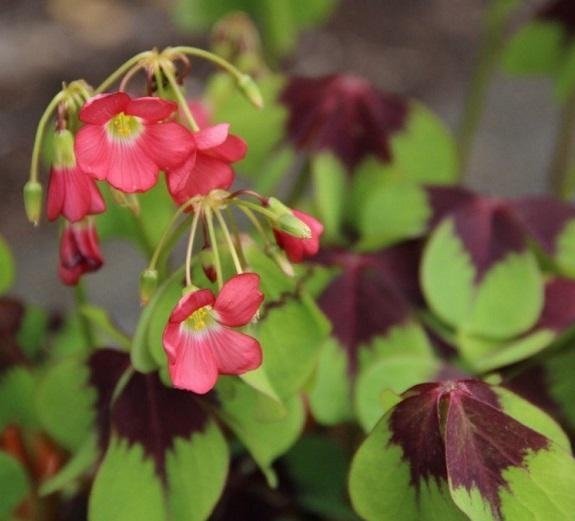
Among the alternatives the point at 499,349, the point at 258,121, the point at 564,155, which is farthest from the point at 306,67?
the point at 499,349

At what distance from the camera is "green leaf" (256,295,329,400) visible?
76 centimetres

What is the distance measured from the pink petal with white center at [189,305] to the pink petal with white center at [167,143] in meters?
0.08

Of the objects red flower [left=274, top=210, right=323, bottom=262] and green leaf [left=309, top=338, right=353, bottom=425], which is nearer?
red flower [left=274, top=210, right=323, bottom=262]

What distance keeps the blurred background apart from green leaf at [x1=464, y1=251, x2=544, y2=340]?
3.72 ft

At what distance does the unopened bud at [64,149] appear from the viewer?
2.30 ft

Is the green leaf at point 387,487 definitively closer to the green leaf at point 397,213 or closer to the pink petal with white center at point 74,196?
the pink petal with white center at point 74,196

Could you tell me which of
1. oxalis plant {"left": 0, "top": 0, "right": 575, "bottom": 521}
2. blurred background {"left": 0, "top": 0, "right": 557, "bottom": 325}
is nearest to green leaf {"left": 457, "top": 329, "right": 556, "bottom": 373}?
oxalis plant {"left": 0, "top": 0, "right": 575, "bottom": 521}

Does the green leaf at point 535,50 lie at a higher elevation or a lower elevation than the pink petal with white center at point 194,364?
lower

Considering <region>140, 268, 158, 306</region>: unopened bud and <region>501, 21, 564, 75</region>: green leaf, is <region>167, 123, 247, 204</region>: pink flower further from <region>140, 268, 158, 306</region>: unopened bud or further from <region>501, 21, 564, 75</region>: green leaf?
<region>501, 21, 564, 75</region>: green leaf

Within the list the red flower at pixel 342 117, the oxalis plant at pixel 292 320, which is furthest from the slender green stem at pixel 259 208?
the red flower at pixel 342 117

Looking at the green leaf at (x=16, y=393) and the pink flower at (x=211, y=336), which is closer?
the pink flower at (x=211, y=336)

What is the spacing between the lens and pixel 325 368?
0.92 meters

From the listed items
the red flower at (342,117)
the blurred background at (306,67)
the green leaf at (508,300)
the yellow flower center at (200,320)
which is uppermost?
the yellow flower center at (200,320)

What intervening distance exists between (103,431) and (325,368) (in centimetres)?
18
